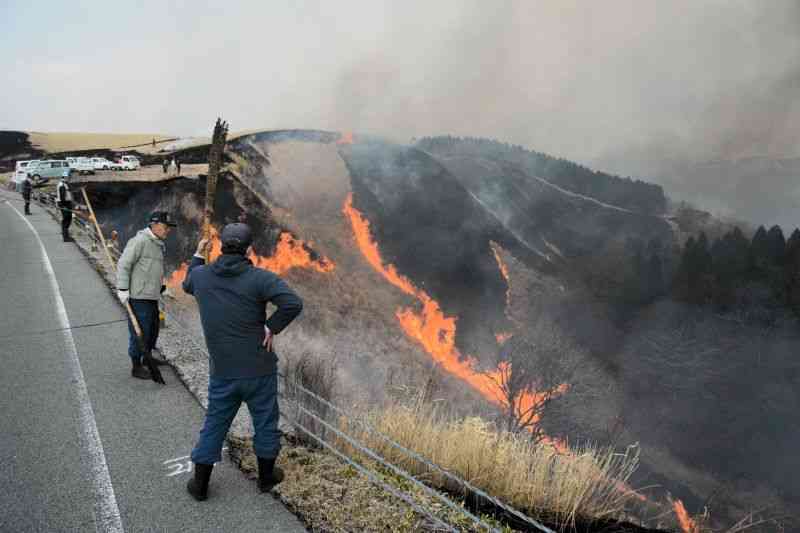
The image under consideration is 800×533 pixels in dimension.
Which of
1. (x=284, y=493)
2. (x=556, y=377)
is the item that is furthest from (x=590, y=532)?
(x=556, y=377)

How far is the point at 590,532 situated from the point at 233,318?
3040mm

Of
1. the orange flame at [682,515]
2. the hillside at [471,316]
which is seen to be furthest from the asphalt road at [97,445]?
the orange flame at [682,515]

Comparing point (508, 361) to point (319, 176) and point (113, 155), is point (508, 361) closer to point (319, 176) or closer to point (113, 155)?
point (319, 176)

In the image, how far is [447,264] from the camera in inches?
2486

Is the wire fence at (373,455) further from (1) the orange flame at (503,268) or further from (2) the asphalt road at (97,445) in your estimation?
(1) the orange flame at (503,268)

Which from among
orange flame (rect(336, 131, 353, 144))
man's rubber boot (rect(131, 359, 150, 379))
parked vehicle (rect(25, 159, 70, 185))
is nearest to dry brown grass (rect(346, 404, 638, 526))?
man's rubber boot (rect(131, 359, 150, 379))

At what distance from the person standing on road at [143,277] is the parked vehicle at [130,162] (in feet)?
130

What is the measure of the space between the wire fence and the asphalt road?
652 millimetres

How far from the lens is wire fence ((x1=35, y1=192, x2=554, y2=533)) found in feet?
9.67

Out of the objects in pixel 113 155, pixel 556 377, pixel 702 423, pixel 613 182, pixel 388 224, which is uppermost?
pixel 613 182

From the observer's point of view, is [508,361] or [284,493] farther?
[508,361]

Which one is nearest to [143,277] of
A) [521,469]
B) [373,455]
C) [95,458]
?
[95,458]

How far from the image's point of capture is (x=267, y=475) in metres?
3.50

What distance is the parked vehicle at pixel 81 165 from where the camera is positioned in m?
36.0
